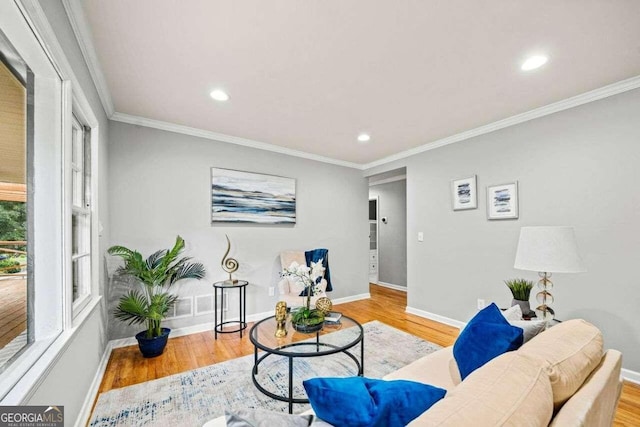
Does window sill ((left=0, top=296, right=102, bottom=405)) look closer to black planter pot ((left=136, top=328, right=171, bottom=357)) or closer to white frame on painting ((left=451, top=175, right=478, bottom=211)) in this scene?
black planter pot ((left=136, top=328, right=171, bottom=357))

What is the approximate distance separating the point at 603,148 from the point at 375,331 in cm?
284

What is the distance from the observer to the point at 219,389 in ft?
7.09

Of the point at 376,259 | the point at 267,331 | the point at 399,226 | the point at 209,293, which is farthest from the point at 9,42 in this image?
the point at 376,259

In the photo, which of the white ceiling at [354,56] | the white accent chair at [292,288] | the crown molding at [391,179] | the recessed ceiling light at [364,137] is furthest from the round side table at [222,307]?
the crown molding at [391,179]

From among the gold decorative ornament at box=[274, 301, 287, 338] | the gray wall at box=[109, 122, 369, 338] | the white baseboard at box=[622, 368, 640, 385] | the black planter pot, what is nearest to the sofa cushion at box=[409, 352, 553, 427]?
the gold decorative ornament at box=[274, 301, 287, 338]

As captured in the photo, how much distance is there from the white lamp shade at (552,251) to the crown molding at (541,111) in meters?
1.56

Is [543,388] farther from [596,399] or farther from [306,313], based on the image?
[306,313]

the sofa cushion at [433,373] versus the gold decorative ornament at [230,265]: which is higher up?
the gold decorative ornament at [230,265]

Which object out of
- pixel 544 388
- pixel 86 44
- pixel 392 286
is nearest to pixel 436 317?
pixel 392 286

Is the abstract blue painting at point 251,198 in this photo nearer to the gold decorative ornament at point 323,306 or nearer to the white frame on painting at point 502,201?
the gold decorative ornament at point 323,306

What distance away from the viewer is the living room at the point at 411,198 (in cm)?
183

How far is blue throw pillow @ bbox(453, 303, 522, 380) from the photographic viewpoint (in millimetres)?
1203

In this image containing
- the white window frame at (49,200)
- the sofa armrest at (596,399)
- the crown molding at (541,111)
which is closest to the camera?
the sofa armrest at (596,399)

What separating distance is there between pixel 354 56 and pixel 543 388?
6.71 feet
